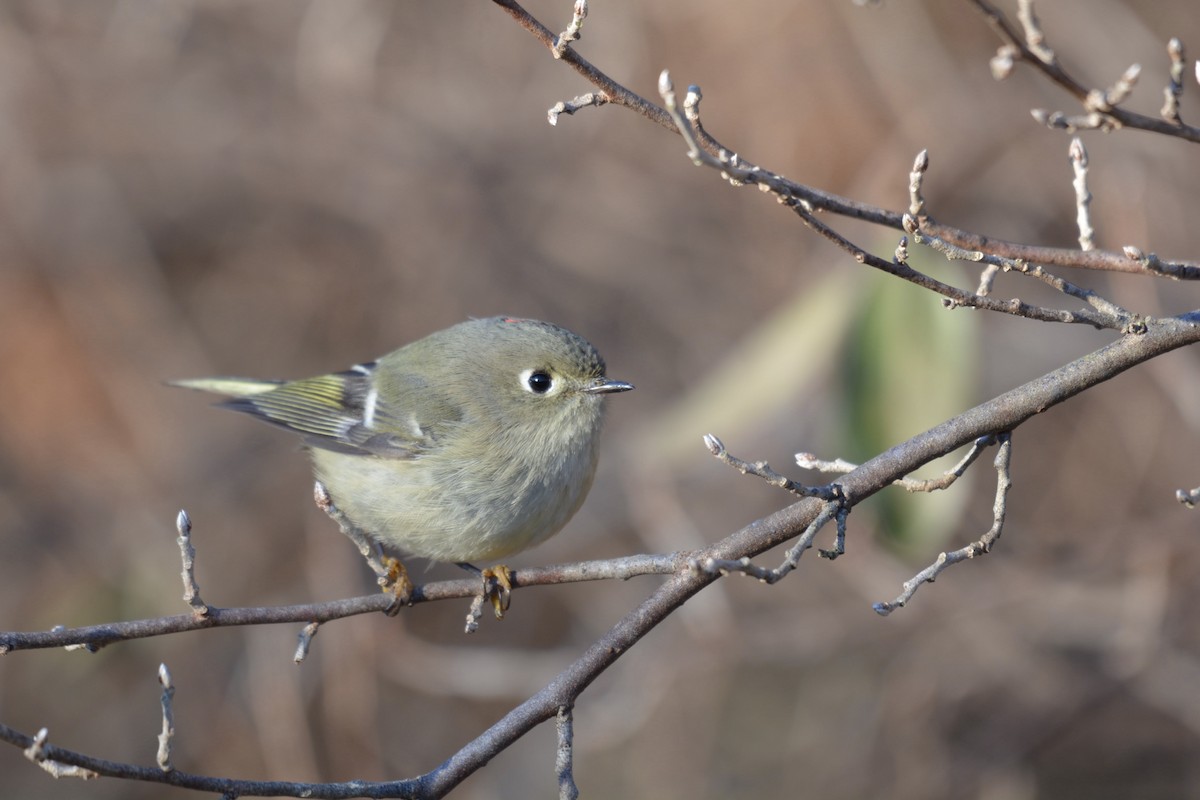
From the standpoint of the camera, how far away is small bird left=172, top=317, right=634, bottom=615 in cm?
263

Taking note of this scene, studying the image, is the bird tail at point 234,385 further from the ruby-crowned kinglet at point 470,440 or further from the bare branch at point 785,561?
the bare branch at point 785,561

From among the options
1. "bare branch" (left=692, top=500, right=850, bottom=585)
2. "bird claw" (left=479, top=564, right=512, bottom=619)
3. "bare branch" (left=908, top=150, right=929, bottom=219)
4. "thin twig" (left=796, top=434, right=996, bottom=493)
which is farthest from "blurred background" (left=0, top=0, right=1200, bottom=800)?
"bare branch" (left=908, top=150, right=929, bottom=219)

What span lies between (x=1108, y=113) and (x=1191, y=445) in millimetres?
3731

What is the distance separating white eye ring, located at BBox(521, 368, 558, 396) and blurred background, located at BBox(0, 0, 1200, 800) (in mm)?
1197

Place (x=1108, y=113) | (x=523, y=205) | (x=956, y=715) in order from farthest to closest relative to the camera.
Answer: (x=523, y=205) → (x=956, y=715) → (x=1108, y=113)

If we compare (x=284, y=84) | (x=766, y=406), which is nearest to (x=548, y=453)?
(x=766, y=406)

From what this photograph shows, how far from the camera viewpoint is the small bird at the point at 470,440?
2.63m

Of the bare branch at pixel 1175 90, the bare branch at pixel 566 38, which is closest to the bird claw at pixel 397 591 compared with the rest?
the bare branch at pixel 566 38

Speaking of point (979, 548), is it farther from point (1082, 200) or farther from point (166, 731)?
point (166, 731)

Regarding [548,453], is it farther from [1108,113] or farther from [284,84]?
[284,84]

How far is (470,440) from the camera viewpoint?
2.78 metres

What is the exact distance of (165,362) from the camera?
224 inches

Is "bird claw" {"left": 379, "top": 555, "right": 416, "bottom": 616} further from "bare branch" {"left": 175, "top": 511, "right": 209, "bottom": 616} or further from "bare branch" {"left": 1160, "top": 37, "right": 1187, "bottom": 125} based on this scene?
"bare branch" {"left": 1160, "top": 37, "right": 1187, "bottom": 125}

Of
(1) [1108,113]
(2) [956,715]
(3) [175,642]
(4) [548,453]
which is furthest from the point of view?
(3) [175,642]
